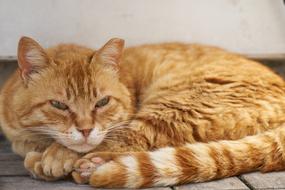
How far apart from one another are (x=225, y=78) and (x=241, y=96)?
175 mm

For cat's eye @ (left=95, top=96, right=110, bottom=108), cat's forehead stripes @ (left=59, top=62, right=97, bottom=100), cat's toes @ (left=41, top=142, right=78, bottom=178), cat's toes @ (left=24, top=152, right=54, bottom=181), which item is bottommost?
cat's toes @ (left=24, top=152, right=54, bottom=181)

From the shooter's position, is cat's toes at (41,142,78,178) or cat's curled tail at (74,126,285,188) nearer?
cat's curled tail at (74,126,285,188)

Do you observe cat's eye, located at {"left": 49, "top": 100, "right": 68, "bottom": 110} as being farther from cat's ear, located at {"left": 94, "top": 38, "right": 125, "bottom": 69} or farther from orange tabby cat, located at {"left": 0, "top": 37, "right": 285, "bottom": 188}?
cat's ear, located at {"left": 94, "top": 38, "right": 125, "bottom": 69}

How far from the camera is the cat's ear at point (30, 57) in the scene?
127 inches

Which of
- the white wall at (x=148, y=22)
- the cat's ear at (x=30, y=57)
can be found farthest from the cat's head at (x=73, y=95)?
the white wall at (x=148, y=22)

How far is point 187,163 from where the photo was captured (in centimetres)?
309

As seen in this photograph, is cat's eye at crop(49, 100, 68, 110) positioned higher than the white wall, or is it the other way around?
the white wall

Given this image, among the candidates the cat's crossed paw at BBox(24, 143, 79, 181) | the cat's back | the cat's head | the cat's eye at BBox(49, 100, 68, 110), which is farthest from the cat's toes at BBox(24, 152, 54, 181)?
the cat's back

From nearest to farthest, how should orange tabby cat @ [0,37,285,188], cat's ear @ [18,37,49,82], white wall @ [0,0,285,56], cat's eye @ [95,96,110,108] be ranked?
orange tabby cat @ [0,37,285,188] < cat's ear @ [18,37,49,82] < cat's eye @ [95,96,110,108] < white wall @ [0,0,285,56]

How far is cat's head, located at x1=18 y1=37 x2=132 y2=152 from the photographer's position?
3.20 meters

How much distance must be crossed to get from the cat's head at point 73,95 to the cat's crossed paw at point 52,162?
6 centimetres

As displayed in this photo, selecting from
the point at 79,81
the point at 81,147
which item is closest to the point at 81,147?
the point at 81,147

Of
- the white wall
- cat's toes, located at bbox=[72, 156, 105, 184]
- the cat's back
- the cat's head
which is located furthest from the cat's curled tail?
the white wall

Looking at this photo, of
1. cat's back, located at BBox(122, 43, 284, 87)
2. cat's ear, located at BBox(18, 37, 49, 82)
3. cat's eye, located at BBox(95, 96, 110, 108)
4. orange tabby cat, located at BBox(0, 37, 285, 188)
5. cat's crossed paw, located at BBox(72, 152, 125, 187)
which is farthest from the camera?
cat's back, located at BBox(122, 43, 284, 87)
